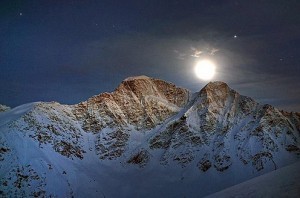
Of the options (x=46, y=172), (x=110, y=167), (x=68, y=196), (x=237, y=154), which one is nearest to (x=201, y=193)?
(x=237, y=154)

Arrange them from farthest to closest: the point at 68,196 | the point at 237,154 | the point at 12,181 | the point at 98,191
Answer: the point at 237,154 < the point at 98,191 < the point at 68,196 < the point at 12,181

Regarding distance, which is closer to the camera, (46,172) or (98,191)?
(46,172)

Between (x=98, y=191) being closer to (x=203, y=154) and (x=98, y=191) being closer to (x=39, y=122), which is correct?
(x=39, y=122)

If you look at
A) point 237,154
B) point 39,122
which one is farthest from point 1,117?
point 237,154

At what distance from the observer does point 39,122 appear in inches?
6845

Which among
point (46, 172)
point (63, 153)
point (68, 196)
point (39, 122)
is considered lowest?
point (68, 196)

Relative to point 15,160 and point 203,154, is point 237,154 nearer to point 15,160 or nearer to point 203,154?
point 203,154

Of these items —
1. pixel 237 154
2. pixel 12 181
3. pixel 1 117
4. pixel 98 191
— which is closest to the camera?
pixel 12 181

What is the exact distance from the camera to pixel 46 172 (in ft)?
479

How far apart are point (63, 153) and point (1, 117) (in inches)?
1727

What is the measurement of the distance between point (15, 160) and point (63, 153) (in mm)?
30631

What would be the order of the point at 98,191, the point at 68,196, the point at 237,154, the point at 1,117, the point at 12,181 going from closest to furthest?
the point at 12,181, the point at 68,196, the point at 98,191, the point at 1,117, the point at 237,154

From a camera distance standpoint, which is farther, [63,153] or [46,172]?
[63,153]

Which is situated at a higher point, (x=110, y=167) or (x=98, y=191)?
(x=110, y=167)
